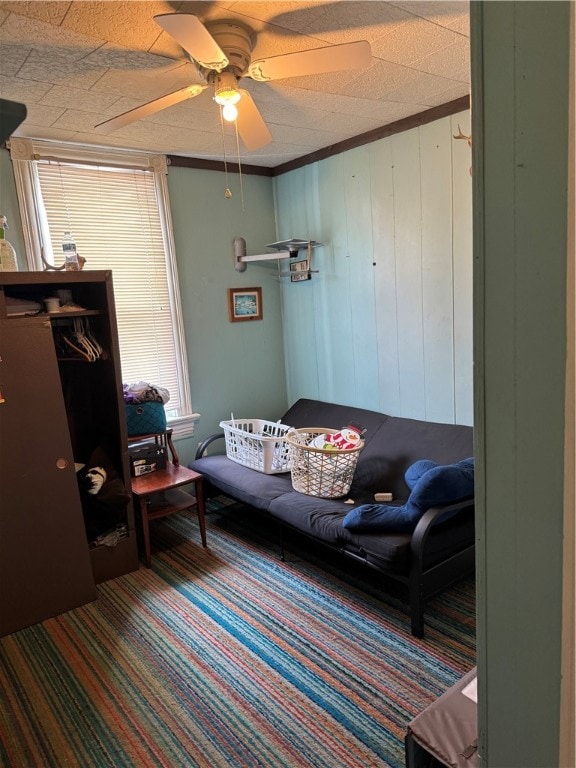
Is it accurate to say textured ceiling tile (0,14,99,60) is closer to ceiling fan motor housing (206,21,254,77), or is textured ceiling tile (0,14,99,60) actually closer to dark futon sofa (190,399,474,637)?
ceiling fan motor housing (206,21,254,77)

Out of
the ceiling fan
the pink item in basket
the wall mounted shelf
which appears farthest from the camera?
the wall mounted shelf

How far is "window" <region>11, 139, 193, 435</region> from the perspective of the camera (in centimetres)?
318

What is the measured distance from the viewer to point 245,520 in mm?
3727

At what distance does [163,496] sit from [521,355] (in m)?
2.95

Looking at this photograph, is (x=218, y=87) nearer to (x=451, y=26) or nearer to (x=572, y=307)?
(x=451, y=26)

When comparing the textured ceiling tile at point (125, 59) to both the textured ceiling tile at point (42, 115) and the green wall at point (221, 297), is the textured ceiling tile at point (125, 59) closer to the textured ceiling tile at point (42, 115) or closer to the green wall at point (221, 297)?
the textured ceiling tile at point (42, 115)

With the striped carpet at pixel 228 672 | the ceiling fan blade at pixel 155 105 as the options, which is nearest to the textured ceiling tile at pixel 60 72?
the ceiling fan blade at pixel 155 105

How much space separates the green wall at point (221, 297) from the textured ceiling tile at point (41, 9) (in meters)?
1.97

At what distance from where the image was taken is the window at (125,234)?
3.18 metres

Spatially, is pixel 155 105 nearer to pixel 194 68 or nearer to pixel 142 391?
pixel 194 68

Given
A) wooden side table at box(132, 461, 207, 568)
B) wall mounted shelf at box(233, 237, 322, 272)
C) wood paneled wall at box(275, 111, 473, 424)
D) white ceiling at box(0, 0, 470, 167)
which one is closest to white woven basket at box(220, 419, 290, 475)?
Result: wooden side table at box(132, 461, 207, 568)

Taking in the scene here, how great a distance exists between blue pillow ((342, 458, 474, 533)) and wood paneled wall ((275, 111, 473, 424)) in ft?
2.94

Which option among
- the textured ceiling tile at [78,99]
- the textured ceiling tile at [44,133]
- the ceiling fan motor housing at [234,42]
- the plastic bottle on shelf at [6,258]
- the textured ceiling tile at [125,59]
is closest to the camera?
the ceiling fan motor housing at [234,42]

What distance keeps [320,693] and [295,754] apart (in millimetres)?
292
